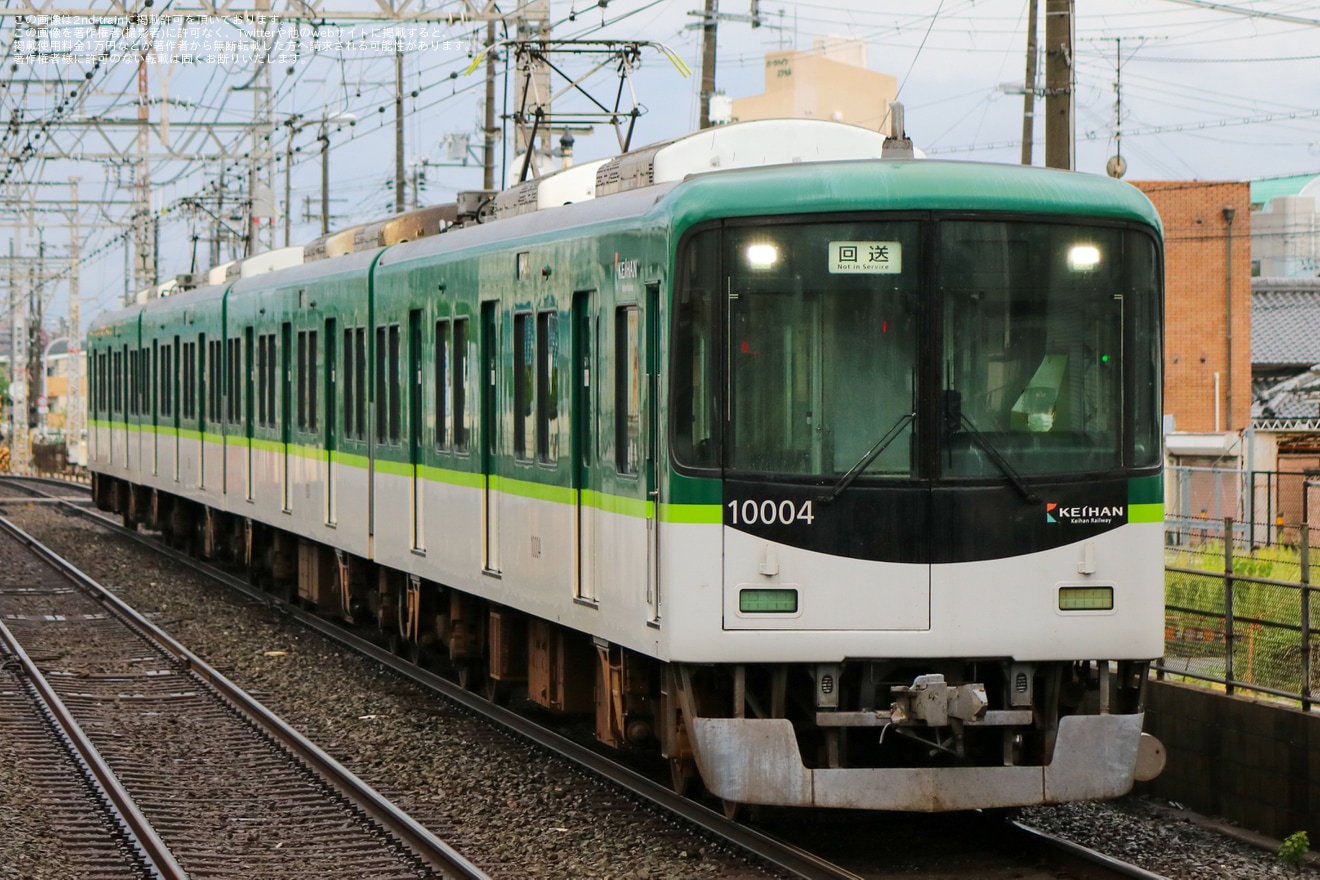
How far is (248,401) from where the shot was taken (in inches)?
774

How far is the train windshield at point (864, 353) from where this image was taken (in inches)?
326

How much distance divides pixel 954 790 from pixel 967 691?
1.34ft

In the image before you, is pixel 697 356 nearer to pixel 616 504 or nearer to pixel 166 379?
pixel 616 504

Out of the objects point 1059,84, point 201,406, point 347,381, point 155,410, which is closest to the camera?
point 1059,84

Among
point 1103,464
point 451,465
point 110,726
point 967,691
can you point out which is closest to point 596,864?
point 967,691

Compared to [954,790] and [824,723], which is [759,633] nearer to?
[824,723]

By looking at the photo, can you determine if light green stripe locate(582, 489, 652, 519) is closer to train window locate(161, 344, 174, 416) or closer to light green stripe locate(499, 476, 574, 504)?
light green stripe locate(499, 476, 574, 504)

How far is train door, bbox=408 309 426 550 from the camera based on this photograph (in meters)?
13.3

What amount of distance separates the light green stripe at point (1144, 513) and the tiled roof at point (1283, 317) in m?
36.5

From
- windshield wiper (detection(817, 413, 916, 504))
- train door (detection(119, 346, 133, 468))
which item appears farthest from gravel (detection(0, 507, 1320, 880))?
train door (detection(119, 346, 133, 468))

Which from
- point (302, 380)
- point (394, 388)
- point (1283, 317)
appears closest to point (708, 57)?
point (302, 380)

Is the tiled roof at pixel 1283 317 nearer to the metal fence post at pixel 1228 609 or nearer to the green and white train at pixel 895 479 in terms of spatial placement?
Answer: the metal fence post at pixel 1228 609

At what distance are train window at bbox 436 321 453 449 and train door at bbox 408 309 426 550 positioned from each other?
1.66ft

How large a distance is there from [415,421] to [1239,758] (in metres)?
6.01
